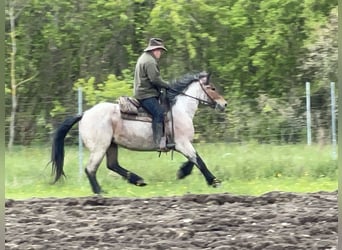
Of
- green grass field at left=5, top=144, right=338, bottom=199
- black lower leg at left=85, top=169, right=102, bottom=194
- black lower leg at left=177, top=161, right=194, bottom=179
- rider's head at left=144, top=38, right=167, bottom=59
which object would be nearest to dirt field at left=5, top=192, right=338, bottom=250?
black lower leg at left=85, top=169, right=102, bottom=194

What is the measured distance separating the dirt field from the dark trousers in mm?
1575

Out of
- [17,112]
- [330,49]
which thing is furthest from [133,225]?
[330,49]

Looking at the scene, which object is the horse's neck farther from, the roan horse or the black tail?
the black tail

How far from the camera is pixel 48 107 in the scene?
1645 centimetres

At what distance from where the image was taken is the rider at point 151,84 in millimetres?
10241

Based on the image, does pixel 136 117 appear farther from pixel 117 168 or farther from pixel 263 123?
pixel 263 123

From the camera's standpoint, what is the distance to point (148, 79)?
10.3 meters

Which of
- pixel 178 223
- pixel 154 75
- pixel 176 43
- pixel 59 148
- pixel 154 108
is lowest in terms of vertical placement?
pixel 178 223

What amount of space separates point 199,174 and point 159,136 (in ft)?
6.16

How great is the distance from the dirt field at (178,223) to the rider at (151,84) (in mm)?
1592

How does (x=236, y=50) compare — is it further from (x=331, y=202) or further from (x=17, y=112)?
(x=331, y=202)

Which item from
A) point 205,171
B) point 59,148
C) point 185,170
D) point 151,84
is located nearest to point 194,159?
point 205,171

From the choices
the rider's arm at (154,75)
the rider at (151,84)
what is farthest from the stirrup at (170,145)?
the rider's arm at (154,75)

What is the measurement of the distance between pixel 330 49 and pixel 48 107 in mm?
6158
